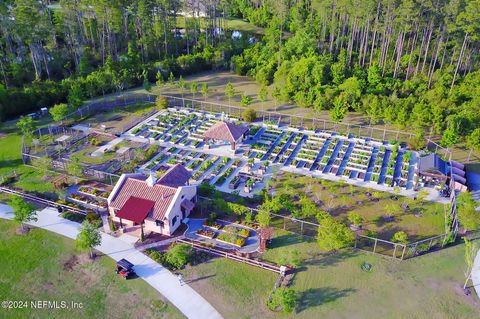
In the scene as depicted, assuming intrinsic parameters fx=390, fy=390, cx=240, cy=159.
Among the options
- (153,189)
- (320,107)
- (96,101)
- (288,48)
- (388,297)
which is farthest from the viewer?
(288,48)

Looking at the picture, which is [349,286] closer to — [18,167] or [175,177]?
[175,177]

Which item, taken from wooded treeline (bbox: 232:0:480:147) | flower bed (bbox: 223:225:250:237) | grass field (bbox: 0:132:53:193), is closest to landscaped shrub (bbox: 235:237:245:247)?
flower bed (bbox: 223:225:250:237)

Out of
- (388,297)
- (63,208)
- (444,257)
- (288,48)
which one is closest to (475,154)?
(444,257)

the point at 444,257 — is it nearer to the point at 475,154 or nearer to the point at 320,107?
the point at 475,154

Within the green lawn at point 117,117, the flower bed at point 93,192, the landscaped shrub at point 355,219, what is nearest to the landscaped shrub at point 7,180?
the flower bed at point 93,192

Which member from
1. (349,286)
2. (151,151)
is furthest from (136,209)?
(349,286)

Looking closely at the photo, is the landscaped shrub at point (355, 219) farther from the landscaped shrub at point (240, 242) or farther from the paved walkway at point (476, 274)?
the landscaped shrub at point (240, 242)
